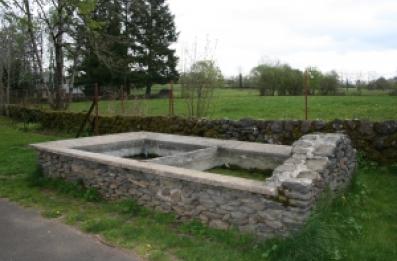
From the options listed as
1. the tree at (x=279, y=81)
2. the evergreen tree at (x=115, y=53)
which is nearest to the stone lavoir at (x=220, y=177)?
the tree at (x=279, y=81)

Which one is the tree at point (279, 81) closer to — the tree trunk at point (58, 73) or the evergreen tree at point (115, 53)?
the evergreen tree at point (115, 53)

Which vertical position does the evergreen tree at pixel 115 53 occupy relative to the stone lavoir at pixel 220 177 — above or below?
above

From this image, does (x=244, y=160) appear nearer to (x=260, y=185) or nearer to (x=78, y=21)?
(x=260, y=185)

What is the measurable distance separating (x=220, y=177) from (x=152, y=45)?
30.3m

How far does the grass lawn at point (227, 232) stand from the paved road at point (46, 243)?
7.1 inches

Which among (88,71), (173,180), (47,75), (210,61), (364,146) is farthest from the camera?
(88,71)

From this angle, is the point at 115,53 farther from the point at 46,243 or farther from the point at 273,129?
the point at 46,243

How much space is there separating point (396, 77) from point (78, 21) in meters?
16.4

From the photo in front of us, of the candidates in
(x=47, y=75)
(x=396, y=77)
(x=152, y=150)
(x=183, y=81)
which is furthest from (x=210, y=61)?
(x=47, y=75)

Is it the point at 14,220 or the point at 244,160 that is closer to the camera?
the point at 14,220

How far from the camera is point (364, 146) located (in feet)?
25.9

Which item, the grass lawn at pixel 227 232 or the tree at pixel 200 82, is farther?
→ the tree at pixel 200 82

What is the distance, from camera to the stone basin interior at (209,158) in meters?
6.81

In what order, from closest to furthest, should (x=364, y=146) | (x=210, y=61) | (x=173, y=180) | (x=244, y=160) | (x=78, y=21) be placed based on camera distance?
(x=173, y=180) → (x=244, y=160) → (x=364, y=146) → (x=210, y=61) → (x=78, y=21)
